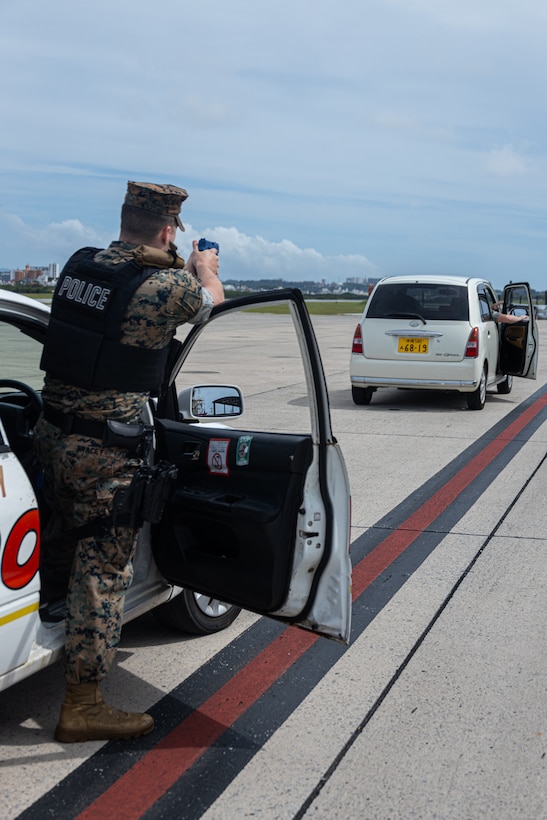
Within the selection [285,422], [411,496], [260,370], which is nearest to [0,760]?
[411,496]

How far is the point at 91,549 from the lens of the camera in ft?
10.9

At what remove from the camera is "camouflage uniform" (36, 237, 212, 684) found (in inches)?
128

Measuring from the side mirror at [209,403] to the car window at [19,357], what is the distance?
0.66 meters

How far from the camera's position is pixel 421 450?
9141 millimetres

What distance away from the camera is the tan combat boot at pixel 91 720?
333 centimetres

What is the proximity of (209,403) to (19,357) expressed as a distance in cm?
95

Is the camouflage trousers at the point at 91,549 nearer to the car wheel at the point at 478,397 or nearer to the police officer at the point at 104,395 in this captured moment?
the police officer at the point at 104,395

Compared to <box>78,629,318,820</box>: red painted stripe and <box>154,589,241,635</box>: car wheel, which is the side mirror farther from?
<box>78,629,318,820</box>: red painted stripe

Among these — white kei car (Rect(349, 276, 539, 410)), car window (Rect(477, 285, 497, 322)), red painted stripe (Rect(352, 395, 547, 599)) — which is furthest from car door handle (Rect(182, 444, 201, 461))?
car window (Rect(477, 285, 497, 322))

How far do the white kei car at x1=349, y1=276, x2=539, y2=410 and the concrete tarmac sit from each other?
18.6 ft

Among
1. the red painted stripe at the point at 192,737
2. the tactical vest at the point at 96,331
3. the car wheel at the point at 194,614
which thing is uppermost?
the tactical vest at the point at 96,331

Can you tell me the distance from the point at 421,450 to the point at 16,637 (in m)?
6.54

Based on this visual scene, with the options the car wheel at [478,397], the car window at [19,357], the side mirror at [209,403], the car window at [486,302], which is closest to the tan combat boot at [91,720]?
the side mirror at [209,403]

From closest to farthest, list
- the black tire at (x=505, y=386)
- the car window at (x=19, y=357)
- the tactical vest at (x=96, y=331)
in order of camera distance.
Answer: the tactical vest at (x=96, y=331), the car window at (x=19, y=357), the black tire at (x=505, y=386)
